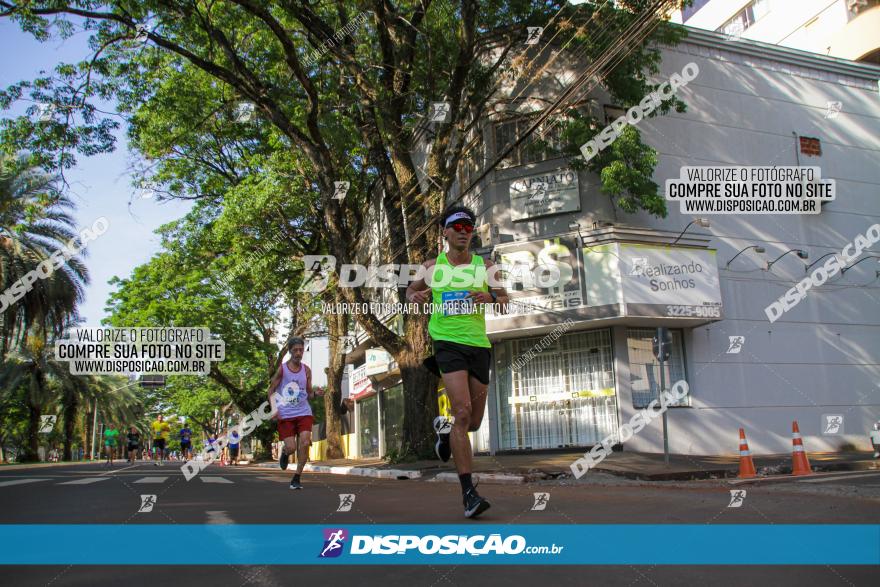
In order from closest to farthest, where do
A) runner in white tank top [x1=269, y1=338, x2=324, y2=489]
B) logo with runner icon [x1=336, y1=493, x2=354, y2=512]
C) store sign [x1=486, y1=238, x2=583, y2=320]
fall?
logo with runner icon [x1=336, y1=493, x2=354, y2=512]
runner in white tank top [x1=269, y1=338, x2=324, y2=489]
store sign [x1=486, y1=238, x2=583, y2=320]

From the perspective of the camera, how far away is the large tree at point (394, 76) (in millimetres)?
13906

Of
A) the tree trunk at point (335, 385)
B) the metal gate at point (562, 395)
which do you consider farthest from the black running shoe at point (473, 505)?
the tree trunk at point (335, 385)

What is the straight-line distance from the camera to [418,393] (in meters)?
13.7

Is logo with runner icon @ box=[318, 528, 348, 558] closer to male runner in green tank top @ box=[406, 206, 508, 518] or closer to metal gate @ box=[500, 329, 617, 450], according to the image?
male runner in green tank top @ box=[406, 206, 508, 518]

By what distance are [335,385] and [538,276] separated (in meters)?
9.96

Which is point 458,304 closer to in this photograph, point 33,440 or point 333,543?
point 333,543

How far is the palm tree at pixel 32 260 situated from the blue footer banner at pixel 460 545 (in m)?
25.4

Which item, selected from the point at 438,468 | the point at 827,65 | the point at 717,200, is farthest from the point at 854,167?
the point at 438,468

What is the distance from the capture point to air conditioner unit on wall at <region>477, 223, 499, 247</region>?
1864 cm

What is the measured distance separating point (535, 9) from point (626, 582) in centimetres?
1550

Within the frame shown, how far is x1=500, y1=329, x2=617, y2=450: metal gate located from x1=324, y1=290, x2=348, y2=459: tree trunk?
7.57 metres

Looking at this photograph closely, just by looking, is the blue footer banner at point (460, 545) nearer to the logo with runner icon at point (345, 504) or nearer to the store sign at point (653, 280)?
the logo with runner icon at point (345, 504)

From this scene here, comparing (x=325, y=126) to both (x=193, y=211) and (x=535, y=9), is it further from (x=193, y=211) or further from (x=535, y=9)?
(x=193, y=211)

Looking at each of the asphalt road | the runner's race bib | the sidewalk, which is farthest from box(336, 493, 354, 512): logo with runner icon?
the sidewalk
